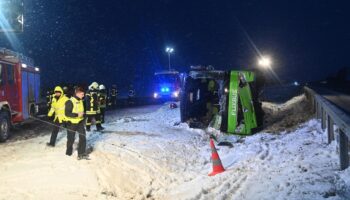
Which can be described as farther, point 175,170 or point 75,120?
point 75,120

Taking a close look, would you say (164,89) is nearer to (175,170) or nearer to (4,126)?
(4,126)

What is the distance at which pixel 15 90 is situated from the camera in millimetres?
14961

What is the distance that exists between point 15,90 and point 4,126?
1969mm

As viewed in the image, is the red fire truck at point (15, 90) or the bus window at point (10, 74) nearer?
the red fire truck at point (15, 90)

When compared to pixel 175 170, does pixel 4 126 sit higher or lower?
higher

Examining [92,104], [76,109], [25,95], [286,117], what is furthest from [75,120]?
[286,117]

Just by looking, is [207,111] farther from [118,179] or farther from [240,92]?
[118,179]

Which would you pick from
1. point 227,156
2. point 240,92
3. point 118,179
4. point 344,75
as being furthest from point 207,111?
point 344,75

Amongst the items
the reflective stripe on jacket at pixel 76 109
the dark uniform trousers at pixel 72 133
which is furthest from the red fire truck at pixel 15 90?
the reflective stripe on jacket at pixel 76 109

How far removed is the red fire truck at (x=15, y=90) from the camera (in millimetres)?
13562

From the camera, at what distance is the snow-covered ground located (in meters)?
6.83

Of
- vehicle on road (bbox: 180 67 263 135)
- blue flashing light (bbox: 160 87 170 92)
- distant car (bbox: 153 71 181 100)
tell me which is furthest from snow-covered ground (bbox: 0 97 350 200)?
blue flashing light (bbox: 160 87 170 92)

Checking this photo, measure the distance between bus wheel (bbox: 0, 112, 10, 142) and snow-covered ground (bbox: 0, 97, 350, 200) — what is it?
125 centimetres

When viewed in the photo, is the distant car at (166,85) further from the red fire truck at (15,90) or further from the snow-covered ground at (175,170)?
the snow-covered ground at (175,170)
